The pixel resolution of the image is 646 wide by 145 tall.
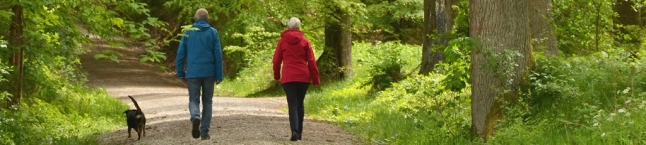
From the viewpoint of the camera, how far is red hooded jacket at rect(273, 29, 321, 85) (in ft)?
35.8

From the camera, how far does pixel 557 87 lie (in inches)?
381

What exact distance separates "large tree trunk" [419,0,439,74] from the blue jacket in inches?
342

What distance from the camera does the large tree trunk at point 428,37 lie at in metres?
19.0

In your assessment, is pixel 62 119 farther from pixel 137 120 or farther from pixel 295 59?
pixel 295 59

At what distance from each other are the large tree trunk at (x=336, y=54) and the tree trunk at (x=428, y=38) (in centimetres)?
572

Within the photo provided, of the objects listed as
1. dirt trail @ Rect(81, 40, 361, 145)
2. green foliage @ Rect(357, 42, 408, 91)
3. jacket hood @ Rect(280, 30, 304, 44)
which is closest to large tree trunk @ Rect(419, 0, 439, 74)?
green foliage @ Rect(357, 42, 408, 91)

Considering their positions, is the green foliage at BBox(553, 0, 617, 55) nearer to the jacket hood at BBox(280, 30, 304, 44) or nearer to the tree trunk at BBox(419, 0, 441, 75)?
the tree trunk at BBox(419, 0, 441, 75)

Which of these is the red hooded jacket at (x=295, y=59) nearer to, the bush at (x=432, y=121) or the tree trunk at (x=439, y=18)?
the bush at (x=432, y=121)

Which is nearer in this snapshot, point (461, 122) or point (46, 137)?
point (461, 122)

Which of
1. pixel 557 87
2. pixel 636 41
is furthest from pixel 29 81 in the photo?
pixel 636 41

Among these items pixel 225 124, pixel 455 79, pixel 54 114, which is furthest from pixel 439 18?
pixel 455 79

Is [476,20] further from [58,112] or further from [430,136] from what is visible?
[58,112]

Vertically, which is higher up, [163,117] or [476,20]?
[476,20]

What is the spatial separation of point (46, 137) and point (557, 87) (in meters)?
6.44
